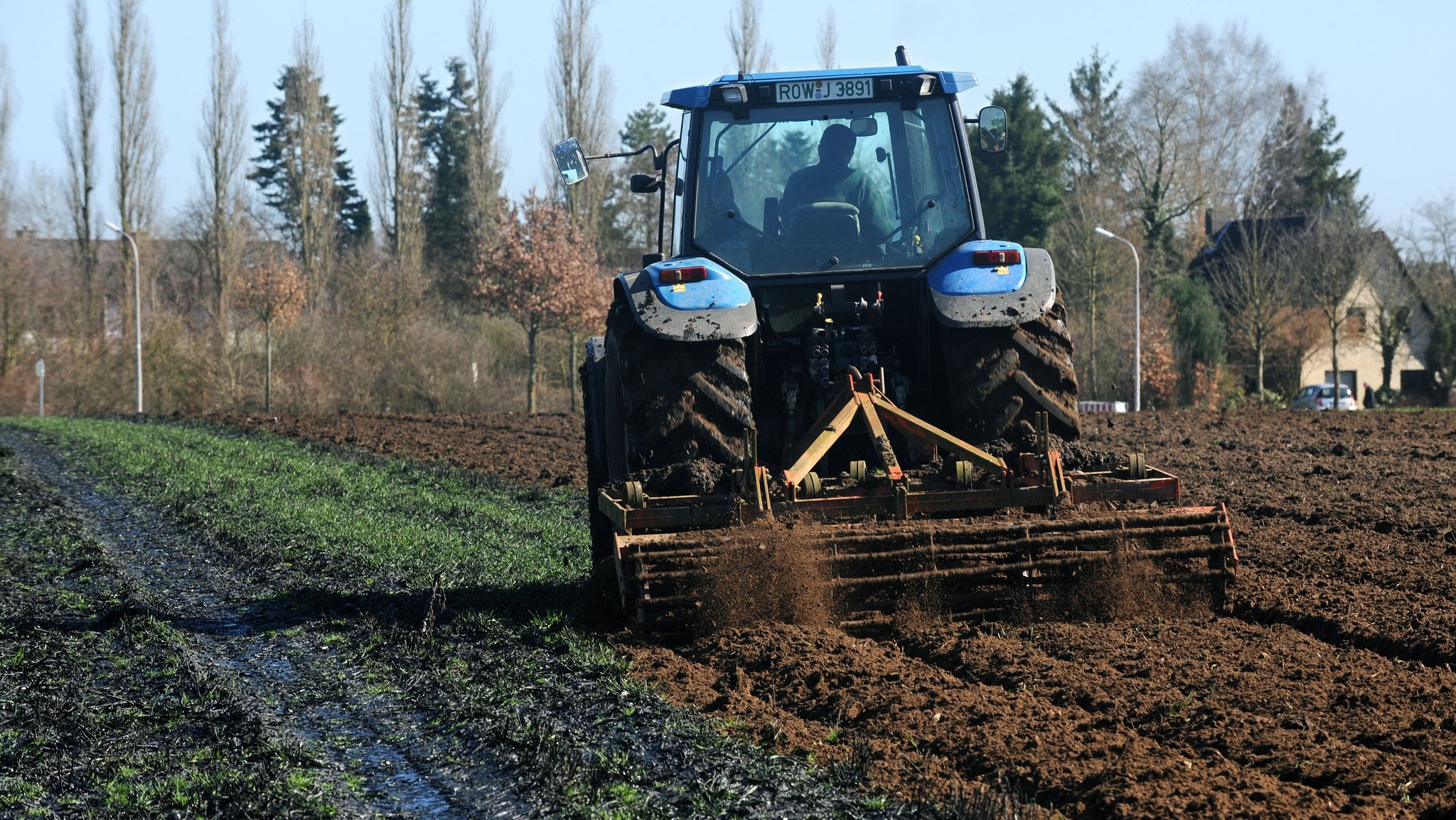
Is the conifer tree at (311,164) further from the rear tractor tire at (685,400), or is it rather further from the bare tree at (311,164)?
the rear tractor tire at (685,400)

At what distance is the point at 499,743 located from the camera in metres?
4.55

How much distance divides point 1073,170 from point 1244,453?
3224cm

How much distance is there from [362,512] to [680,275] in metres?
5.86

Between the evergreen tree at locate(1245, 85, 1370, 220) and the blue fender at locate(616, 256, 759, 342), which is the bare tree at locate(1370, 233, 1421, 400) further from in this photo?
the blue fender at locate(616, 256, 759, 342)

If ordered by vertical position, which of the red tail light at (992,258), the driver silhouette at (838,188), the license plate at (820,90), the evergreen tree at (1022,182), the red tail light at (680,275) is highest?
the evergreen tree at (1022,182)

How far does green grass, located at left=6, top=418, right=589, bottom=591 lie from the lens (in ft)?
27.8

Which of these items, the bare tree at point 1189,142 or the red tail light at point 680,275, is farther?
the bare tree at point 1189,142

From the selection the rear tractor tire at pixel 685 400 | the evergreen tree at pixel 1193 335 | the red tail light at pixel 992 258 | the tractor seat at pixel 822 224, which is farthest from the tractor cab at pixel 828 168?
the evergreen tree at pixel 1193 335

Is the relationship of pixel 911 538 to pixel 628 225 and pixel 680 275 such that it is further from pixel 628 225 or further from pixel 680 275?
pixel 628 225

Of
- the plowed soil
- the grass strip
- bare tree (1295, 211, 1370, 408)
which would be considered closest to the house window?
bare tree (1295, 211, 1370, 408)

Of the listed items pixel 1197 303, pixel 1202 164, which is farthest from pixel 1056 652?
pixel 1202 164

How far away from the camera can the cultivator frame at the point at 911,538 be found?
5676 mm

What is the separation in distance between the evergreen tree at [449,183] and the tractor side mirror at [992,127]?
132 feet

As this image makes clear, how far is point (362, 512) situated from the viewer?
11.2 m
